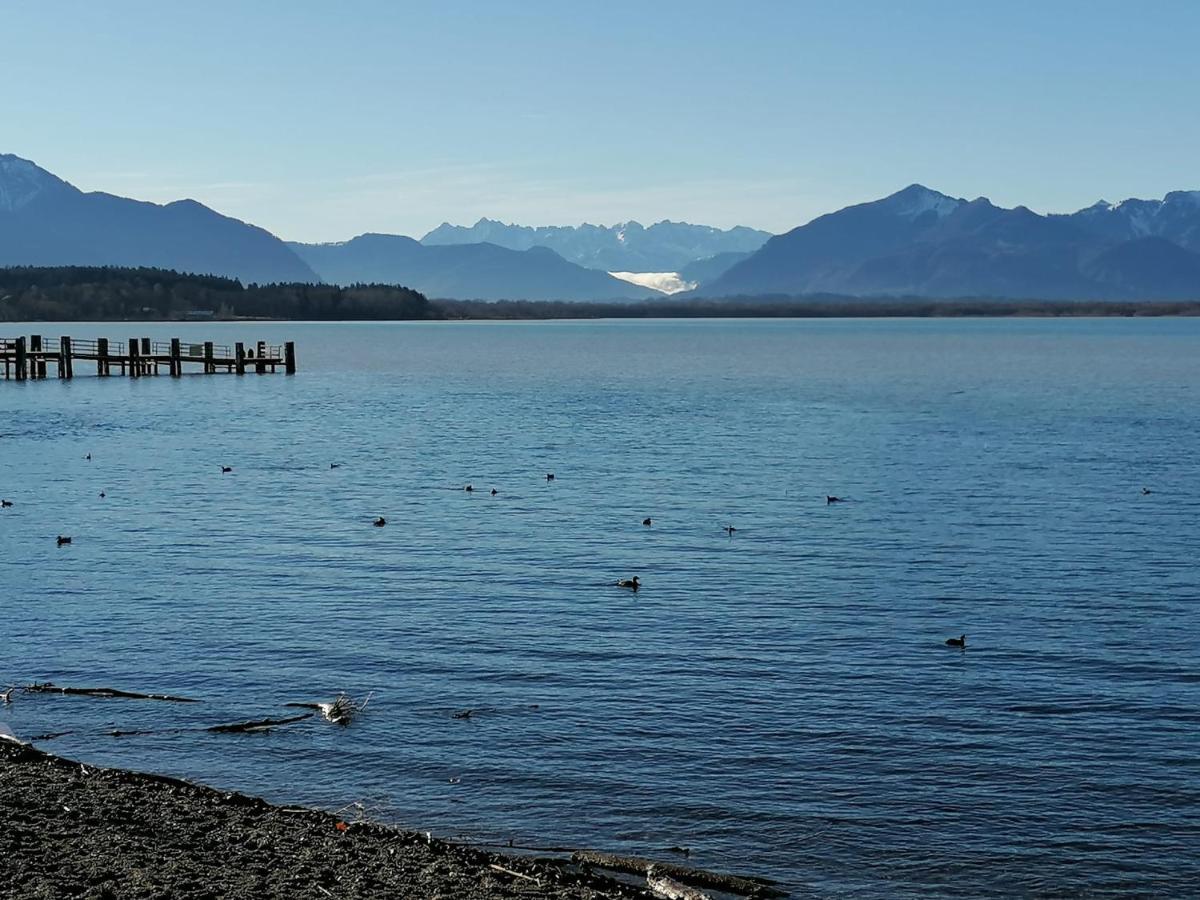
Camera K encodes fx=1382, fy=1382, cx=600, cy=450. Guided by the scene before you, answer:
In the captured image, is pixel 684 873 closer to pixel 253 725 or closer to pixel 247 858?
pixel 247 858

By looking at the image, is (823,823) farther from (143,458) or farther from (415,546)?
(143,458)

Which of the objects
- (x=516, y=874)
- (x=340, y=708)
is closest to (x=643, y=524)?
(x=340, y=708)

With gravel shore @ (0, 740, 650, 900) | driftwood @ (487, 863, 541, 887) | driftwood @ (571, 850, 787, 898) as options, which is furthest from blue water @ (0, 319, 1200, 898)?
driftwood @ (487, 863, 541, 887)

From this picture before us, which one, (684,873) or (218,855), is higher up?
(218,855)

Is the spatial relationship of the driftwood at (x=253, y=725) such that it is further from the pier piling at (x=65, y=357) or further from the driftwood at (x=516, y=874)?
the pier piling at (x=65, y=357)

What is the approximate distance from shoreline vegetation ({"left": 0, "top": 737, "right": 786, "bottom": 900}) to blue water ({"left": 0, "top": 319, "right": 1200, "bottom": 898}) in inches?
Result: 39.2

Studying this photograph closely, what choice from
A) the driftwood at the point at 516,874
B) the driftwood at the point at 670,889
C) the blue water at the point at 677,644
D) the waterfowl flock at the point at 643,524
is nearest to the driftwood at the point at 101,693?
the blue water at the point at 677,644

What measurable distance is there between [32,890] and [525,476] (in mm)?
37639

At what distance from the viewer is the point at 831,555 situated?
1302 inches

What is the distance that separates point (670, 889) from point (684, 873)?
1.91 feet

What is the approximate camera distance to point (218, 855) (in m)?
13.7

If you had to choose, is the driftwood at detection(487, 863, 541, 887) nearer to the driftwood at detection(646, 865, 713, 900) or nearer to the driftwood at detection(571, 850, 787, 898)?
the driftwood at detection(571, 850, 787, 898)

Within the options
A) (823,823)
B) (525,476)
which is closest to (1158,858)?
(823,823)

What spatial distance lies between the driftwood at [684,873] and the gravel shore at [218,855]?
379mm
